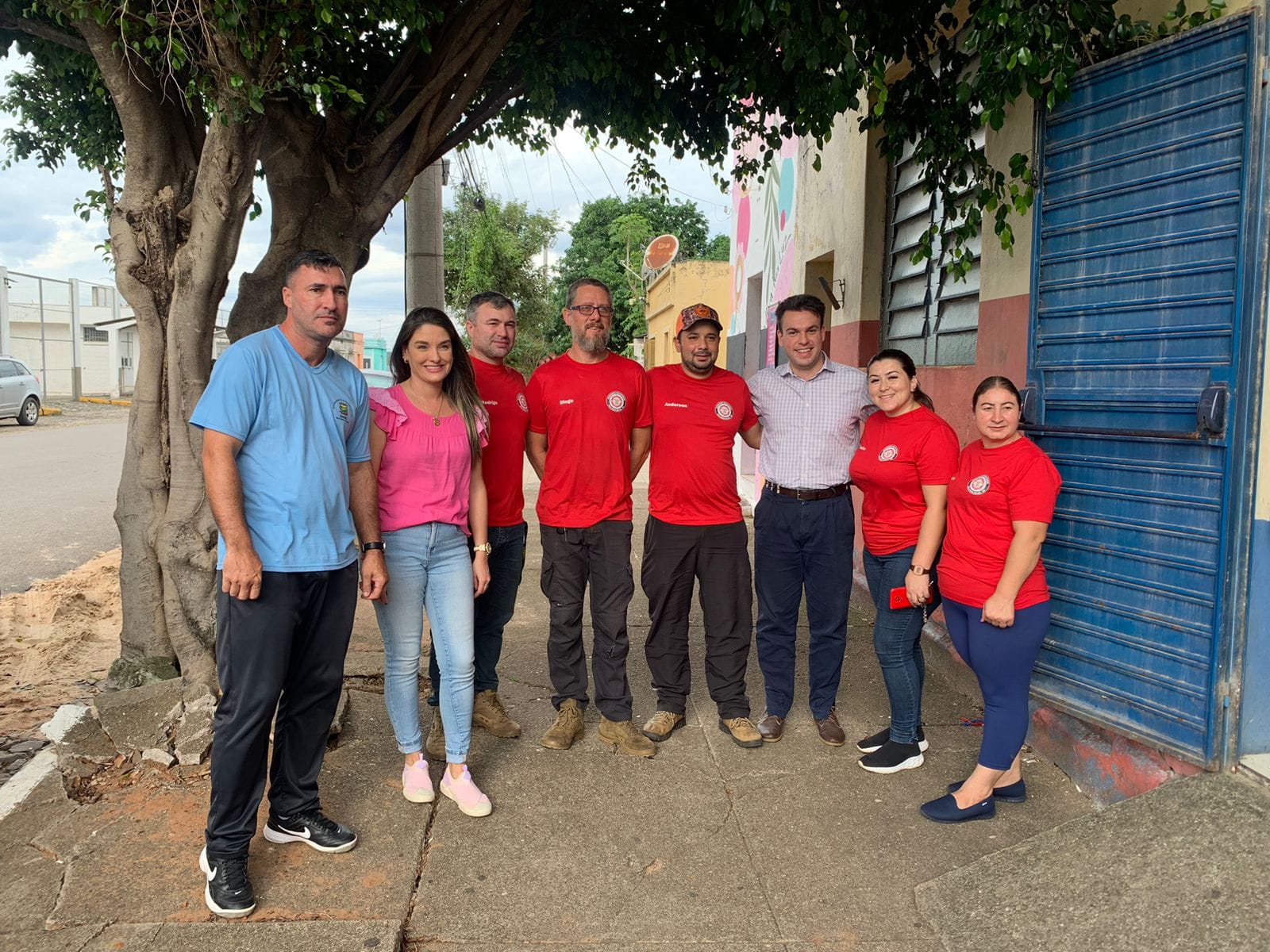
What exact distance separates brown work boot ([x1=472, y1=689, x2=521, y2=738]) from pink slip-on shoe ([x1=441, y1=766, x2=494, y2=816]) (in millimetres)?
608

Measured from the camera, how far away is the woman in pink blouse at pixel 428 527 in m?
3.58

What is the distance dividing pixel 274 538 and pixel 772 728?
238cm

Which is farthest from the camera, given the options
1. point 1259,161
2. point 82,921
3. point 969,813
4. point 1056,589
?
point 1056,589

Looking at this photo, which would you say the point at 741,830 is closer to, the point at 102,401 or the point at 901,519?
the point at 901,519

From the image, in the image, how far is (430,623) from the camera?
3684 millimetres

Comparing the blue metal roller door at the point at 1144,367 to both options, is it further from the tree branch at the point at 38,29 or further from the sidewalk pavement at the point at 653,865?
the tree branch at the point at 38,29

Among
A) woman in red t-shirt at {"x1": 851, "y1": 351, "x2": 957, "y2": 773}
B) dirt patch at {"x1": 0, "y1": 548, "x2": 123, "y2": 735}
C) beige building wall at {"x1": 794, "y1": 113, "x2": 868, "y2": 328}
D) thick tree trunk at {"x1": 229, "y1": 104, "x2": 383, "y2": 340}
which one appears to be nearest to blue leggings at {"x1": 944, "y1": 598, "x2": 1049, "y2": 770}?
woman in red t-shirt at {"x1": 851, "y1": 351, "x2": 957, "y2": 773}

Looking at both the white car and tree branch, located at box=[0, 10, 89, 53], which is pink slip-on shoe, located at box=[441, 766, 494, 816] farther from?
the white car

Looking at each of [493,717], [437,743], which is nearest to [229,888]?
[437,743]

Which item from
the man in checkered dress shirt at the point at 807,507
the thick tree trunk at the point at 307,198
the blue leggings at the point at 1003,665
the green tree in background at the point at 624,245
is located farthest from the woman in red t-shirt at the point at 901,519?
the green tree in background at the point at 624,245

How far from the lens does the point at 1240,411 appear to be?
3.19 meters

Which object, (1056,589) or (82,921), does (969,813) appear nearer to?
(1056,589)

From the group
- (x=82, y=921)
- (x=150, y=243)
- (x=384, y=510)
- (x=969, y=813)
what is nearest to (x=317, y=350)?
(x=384, y=510)

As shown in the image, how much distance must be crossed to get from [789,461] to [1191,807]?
192 centimetres
